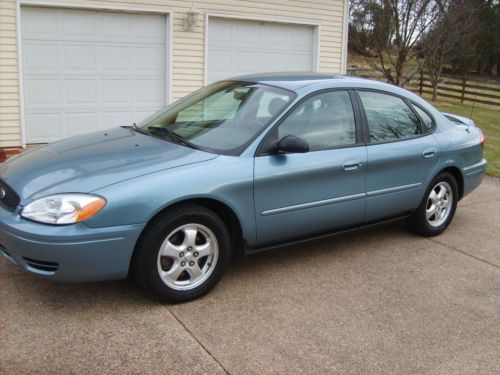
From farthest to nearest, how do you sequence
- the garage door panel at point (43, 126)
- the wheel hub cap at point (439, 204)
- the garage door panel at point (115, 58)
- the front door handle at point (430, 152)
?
the garage door panel at point (115, 58) → the garage door panel at point (43, 126) → the wheel hub cap at point (439, 204) → the front door handle at point (430, 152)

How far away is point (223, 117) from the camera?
4465 millimetres

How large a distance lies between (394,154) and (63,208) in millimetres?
2861

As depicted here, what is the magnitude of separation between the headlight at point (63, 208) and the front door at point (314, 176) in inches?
46.5

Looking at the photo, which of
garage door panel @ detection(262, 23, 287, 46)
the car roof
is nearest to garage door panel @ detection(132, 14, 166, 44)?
garage door panel @ detection(262, 23, 287, 46)

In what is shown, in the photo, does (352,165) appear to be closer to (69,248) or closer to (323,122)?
(323,122)

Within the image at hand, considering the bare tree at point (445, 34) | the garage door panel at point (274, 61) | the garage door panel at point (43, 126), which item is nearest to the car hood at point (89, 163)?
the garage door panel at point (43, 126)

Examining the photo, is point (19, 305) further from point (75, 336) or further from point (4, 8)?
point (4, 8)

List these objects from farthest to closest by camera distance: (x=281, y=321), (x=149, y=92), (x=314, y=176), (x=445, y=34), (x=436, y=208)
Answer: (x=445, y=34), (x=149, y=92), (x=436, y=208), (x=314, y=176), (x=281, y=321)

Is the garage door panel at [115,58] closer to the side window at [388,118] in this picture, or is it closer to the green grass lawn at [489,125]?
the side window at [388,118]

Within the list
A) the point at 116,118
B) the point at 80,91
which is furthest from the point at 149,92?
the point at 80,91

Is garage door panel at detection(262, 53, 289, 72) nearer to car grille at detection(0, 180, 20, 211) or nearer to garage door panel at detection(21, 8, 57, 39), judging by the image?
garage door panel at detection(21, 8, 57, 39)

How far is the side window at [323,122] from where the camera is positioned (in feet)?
14.4

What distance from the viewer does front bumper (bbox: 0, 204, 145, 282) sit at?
3.36 m

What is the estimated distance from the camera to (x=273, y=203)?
415cm
